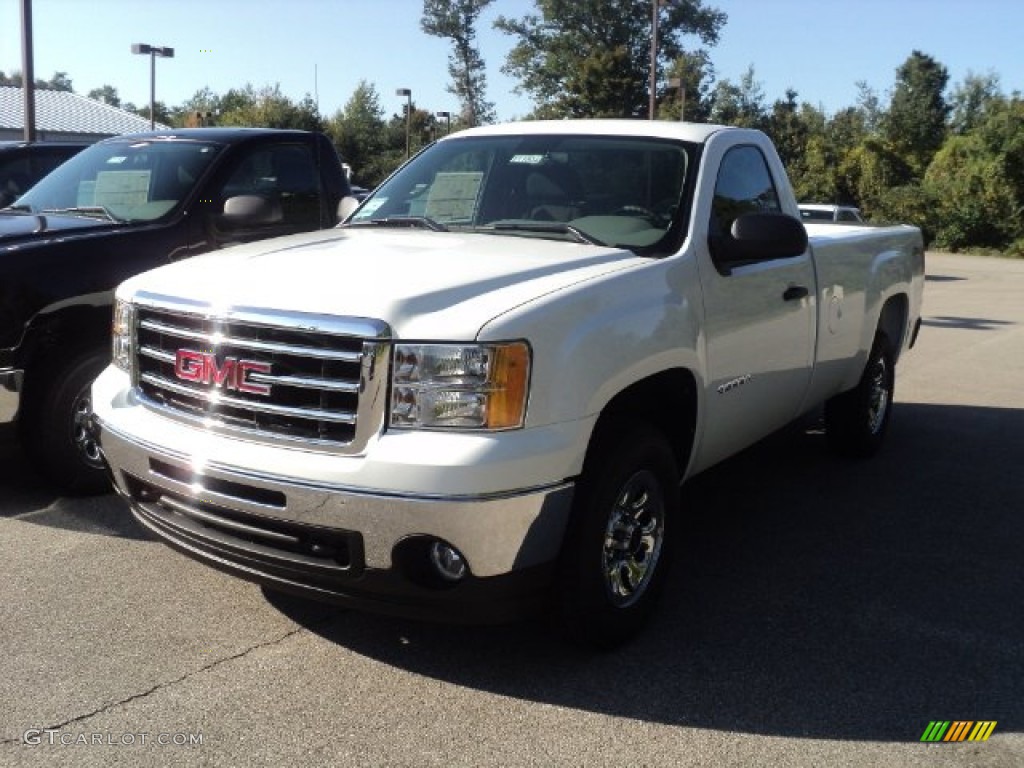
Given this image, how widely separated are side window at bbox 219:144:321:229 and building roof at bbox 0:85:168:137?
39.6 meters

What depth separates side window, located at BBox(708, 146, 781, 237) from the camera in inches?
178

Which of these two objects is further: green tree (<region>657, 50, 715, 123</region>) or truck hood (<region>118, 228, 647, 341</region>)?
green tree (<region>657, 50, 715, 123</region>)

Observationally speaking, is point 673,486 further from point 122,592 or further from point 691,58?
point 691,58

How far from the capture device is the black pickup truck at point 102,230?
4.98 metres

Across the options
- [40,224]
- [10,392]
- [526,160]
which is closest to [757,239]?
[526,160]

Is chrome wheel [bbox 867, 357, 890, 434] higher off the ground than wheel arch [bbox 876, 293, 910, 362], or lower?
lower

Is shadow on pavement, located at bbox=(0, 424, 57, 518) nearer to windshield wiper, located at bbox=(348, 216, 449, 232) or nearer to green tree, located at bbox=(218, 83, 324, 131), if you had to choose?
windshield wiper, located at bbox=(348, 216, 449, 232)

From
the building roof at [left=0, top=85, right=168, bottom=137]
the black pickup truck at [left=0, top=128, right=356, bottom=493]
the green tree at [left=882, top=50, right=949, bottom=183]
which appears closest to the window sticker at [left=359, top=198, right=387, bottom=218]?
the black pickup truck at [left=0, top=128, right=356, bottom=493]

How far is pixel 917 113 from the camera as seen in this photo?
55.4 meters

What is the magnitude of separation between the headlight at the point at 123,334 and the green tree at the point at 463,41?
244ft

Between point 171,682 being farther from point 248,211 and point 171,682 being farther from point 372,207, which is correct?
point 248,211

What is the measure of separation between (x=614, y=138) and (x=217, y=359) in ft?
7.26

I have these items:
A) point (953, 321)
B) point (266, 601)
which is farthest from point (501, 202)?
point (953, 321)

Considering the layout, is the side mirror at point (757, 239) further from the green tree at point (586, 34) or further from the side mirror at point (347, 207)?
the green tree at point (586, 34)
